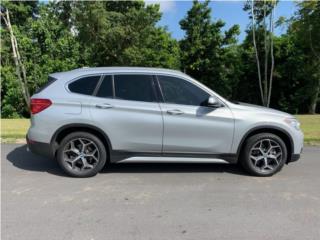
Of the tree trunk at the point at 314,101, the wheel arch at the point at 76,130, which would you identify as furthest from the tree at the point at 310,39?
the wheel arch at the point at 76,130

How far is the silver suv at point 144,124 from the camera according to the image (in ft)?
21.4

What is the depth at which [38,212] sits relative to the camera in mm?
4965

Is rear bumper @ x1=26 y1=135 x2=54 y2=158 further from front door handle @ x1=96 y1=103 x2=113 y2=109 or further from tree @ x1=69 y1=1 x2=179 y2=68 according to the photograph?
tree @ x1=69 y1=1 x2=179 y2=68

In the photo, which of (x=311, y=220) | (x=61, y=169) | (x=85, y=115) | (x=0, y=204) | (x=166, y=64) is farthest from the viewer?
(x=166, y=64)

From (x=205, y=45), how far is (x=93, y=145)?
2054 centimetres

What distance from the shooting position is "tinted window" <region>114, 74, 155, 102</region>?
6645 mm

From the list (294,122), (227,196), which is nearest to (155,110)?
(227,196)

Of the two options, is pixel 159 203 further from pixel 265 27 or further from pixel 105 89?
pixel 265 27

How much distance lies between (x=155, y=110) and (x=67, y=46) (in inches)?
824

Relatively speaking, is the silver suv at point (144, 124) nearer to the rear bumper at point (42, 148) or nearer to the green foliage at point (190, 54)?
the rear bumper at point (42, 148)

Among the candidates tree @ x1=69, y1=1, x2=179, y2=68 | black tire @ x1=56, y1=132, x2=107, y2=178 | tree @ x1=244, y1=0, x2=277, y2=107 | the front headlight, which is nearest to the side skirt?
black tire @ x1=56, y1=132, x2=107, y2=178

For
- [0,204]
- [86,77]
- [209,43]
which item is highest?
[209,43]

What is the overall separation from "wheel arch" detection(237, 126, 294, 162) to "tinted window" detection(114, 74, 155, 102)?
167 cm

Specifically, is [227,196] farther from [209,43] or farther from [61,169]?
[209,43]
